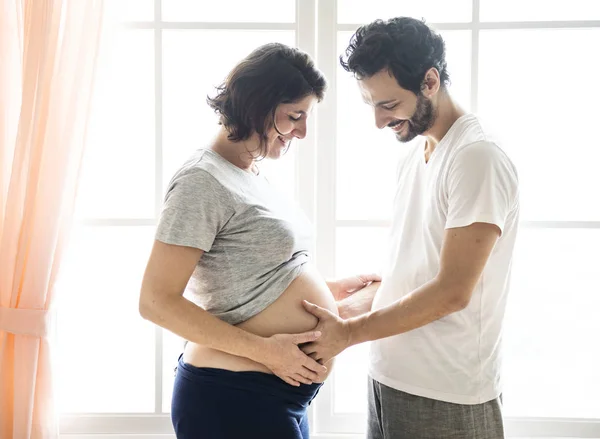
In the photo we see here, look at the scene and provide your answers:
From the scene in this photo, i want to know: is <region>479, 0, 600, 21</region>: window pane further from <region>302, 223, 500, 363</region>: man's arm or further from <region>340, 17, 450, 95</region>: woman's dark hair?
<region>302, 223, 500, 363</region>: man's arm

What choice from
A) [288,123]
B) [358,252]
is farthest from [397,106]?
[358,252]

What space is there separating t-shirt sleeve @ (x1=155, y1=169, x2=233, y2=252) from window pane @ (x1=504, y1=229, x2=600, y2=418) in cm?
101

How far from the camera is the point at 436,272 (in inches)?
53.8

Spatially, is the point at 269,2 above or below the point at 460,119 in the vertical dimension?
above

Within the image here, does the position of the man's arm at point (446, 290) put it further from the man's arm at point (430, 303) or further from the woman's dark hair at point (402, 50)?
the woman's dark hair at point (402, 50)

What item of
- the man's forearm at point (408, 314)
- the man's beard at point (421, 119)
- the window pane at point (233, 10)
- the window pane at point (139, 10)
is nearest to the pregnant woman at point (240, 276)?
the man's forearm at point (408, 314)

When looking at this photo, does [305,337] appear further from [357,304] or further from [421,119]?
[421,119]

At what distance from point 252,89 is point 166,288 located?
0.48 metres

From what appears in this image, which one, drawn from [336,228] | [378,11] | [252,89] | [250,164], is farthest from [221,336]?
[378,11]

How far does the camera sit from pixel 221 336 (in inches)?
51.4

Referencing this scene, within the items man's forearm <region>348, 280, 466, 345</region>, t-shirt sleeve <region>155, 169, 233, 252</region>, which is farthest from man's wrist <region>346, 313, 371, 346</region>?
t-shirt sleeve <region>155, 169, 233, 252</region>

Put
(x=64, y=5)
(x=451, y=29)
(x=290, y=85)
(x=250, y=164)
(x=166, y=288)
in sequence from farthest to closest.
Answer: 1. (x=451, y=29)
2. (x=64, y=5)
3. (x=250, y=164)
4. (x=290, y=85)
5. (x=166, y=288)

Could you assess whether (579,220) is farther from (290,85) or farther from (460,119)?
(290,85)

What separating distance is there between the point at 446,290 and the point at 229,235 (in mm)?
484
